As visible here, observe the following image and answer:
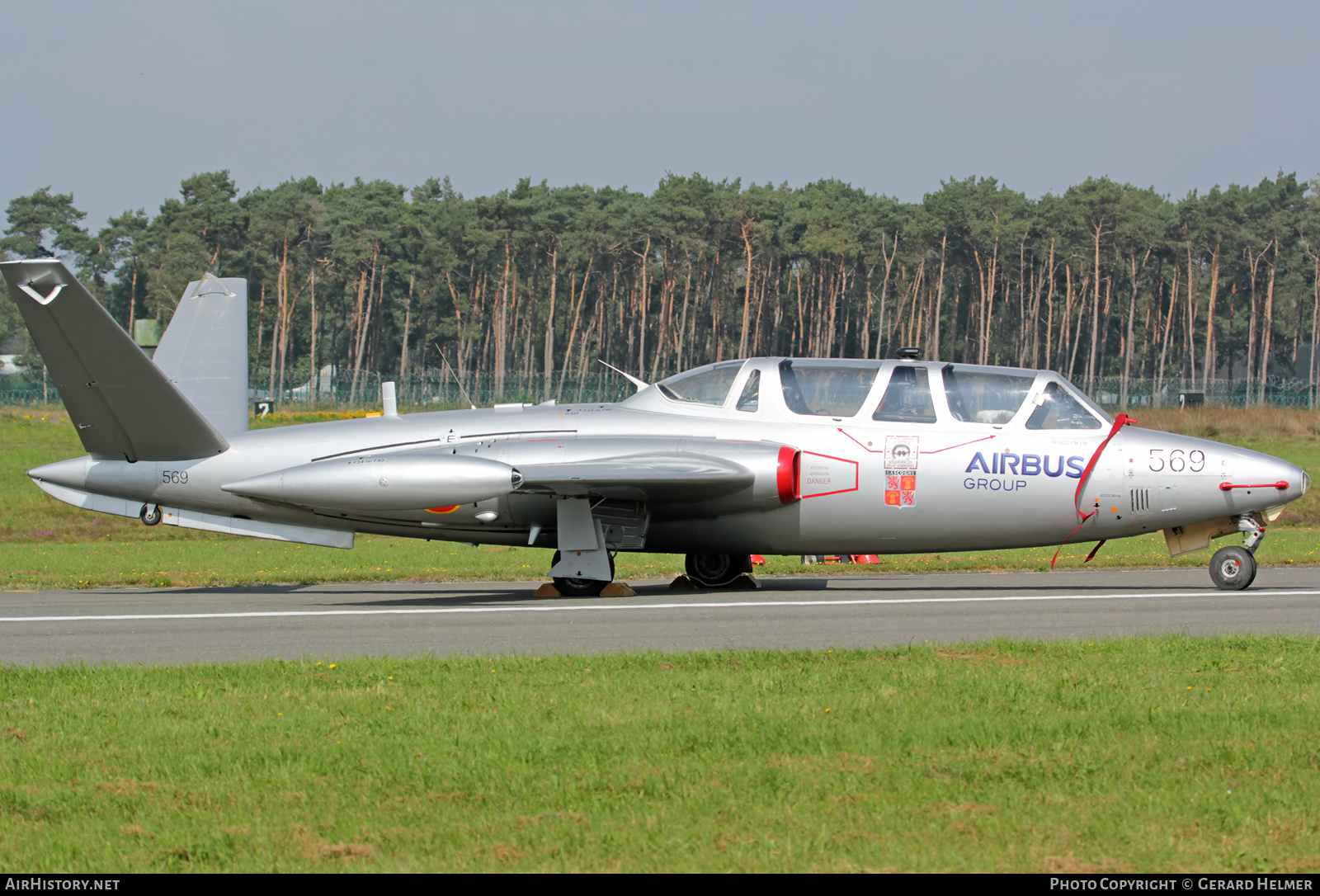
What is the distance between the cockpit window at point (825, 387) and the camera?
15.6 m

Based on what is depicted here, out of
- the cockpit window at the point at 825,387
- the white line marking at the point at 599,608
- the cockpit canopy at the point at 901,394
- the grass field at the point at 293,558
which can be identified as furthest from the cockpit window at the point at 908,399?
the grass field at the point at 293,558

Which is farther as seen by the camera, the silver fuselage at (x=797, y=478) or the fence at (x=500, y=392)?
the fence at (x=500, y=392)

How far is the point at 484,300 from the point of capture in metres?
118

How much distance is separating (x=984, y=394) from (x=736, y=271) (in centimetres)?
10506

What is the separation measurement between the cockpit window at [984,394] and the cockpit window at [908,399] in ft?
0.84

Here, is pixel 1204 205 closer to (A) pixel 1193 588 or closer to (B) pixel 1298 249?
(B) pixel 1298 249

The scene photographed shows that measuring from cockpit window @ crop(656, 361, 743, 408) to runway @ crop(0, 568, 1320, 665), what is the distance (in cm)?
250

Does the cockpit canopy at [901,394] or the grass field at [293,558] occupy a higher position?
the cockpit canopy at [901,394]

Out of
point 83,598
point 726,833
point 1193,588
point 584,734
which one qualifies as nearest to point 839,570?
point 1193,588

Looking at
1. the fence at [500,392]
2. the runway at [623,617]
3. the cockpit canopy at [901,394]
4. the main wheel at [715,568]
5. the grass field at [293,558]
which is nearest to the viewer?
the runway at [623,617]

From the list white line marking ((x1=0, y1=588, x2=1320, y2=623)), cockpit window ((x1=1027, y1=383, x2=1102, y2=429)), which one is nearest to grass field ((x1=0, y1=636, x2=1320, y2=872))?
white line marking ((x1=0, y1=588, x2=1320, y2=623))

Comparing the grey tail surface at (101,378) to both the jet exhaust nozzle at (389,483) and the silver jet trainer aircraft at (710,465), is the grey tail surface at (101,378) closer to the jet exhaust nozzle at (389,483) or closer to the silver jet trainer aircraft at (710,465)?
the silver jet trainer aircraft at (710,465)

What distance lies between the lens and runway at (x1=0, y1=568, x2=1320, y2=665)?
11258 mm
